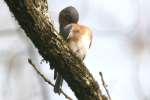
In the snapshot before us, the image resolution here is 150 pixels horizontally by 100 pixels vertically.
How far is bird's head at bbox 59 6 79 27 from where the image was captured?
3783 millimetres

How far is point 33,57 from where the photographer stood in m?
3.91

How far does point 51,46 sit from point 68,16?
160 centimetres

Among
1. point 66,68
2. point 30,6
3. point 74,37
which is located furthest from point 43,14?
point 74,37

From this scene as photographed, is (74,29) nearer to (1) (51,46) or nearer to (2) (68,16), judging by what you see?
(2) (68,16)

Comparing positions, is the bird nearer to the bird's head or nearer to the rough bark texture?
the bird's head

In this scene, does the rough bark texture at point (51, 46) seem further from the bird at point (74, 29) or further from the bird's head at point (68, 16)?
the bird's head at point (68, 16)

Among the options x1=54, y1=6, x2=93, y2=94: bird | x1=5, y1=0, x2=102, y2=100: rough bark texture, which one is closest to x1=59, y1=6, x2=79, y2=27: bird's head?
x1=54, y1=6, x2=93, y2=94: bird

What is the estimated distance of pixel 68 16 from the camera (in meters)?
3.81

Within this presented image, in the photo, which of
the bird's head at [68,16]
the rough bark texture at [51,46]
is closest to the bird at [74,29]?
the bird's head at [68,16]

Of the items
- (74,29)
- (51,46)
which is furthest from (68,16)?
(51,46)

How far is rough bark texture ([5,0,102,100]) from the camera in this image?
2135 millimetres

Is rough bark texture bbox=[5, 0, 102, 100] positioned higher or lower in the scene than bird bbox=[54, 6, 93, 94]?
higher

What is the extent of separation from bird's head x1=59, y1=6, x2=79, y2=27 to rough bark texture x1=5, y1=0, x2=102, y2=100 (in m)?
1.46

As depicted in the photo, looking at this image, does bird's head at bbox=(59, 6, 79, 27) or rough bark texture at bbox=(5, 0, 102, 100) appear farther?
bird's head at bbox=(59, 6, 79, 27)
